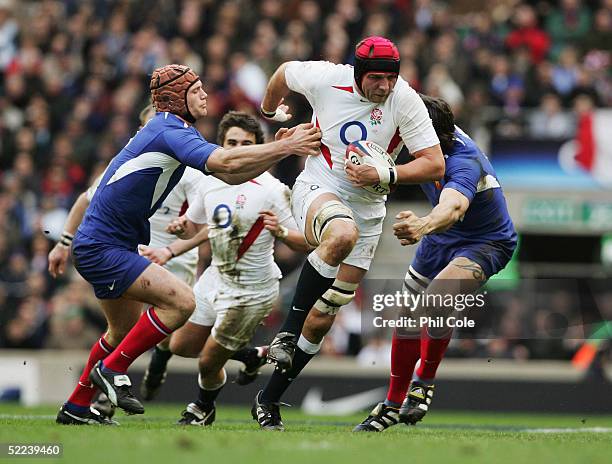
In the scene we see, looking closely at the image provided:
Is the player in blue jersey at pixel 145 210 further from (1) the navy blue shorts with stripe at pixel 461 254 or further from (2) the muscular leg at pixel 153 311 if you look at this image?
(1) the navy blue shorts with stripe at pixel 461 254

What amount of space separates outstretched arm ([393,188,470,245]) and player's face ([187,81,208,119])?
1.92 meters

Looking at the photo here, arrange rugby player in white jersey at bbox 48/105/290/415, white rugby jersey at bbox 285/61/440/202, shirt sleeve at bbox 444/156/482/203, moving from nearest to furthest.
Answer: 1. white rugby jersey at bbox 285/61/440/202
2. shirt sleeve at bbox 444/156/482/203
3. rugby player in white jersey at bbox 48/105/290/415

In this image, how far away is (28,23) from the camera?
25.2 m

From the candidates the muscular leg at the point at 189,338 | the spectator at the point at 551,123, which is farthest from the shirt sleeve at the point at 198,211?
the spectator at the point at 551,123

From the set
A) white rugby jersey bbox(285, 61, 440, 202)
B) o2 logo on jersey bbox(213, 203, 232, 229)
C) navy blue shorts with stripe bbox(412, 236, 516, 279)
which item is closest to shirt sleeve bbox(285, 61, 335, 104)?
white rugby jersey bbox(285, 61, 440, 202)

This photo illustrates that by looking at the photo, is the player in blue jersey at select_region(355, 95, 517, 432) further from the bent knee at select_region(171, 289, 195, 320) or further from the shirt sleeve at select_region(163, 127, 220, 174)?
the shirt sleeve at select_region(163, 127, 220, 174)

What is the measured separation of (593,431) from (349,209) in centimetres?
355

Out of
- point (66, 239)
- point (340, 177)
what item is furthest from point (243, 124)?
point (66, 239)

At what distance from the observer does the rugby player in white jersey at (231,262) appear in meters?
11.8

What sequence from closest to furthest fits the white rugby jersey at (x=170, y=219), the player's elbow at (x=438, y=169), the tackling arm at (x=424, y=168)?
the tackling arm at (x=424, y=168), the player's elbow at (x=438, y=169), the white rugby jersey at (x=170, y=219)

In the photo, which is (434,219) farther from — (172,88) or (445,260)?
(172,88)

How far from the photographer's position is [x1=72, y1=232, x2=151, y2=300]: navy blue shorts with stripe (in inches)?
394

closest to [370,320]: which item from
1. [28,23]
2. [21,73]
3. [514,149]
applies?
[514,149]

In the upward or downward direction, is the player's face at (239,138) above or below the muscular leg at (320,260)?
above
